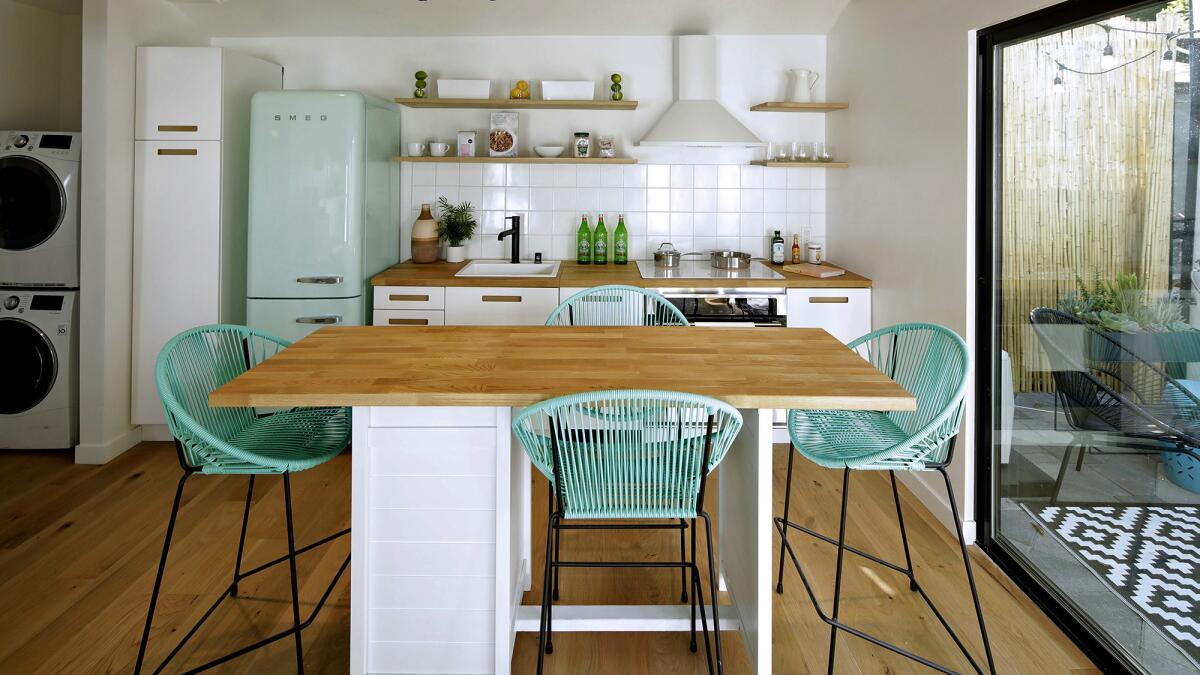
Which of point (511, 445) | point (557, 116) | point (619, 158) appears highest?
point (557, 116)

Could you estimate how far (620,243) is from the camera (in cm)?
456

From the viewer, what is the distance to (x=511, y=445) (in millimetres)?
2051

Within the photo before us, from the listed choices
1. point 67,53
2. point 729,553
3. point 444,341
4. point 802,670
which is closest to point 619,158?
point 444,341

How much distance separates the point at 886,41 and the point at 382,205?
8.81ft

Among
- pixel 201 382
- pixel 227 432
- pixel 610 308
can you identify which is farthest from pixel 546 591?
pixel 610 308

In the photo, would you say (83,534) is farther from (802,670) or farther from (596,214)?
(596,214)

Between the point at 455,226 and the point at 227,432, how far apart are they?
2.41 m

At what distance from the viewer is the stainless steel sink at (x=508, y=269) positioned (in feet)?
14.0

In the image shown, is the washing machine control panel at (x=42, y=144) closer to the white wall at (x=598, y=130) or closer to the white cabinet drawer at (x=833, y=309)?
the white wall at (x=598, y=130)

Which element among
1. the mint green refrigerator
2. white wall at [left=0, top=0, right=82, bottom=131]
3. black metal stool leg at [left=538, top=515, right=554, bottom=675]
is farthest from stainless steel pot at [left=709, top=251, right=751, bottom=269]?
white wall at [left=0, top=0, right=82, bottom=131]

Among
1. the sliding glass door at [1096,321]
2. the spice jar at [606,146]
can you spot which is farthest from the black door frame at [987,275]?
the spice jar at [606,146]

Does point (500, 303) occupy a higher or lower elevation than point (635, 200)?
lower

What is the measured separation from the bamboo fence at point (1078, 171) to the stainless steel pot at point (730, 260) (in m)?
1.65

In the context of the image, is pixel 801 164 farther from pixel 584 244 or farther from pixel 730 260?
pixel 584 244
